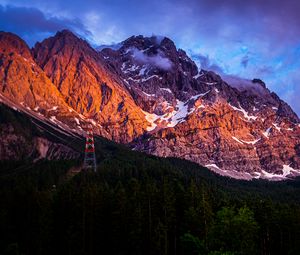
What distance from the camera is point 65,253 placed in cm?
7956

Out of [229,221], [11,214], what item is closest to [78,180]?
[11,214]

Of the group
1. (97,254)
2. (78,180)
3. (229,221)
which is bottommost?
(97,254)

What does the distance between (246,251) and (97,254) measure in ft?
103

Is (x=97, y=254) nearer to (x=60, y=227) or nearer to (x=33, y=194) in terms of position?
(x=60, y=227)

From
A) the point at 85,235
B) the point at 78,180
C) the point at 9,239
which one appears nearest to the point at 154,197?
the point at 85,235

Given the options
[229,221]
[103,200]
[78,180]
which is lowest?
[229,221]

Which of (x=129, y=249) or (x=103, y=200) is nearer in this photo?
(x=129, y=249)

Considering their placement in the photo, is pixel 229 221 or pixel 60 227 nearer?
pixel 229 221

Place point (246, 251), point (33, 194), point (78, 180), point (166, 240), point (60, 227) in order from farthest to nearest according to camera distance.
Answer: point (78, 180)
point (33, 194)
point (60, 227)
point (166, 240)
point (246, 251)

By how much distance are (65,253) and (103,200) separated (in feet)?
42.6

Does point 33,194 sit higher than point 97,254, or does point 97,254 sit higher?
point 33,194

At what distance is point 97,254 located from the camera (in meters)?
80.9

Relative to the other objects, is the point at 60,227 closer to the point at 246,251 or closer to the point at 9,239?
the point at 9,239

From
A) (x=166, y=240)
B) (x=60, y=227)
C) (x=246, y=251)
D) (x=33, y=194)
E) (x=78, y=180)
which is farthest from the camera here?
(x=78, y=180)
